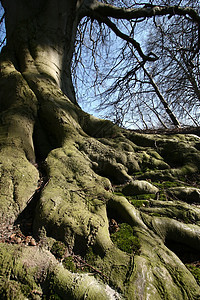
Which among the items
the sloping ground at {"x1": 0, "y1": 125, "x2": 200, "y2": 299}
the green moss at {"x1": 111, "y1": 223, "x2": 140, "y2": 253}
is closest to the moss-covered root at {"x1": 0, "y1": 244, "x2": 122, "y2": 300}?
the sloping ground at {"x1": 0, "y1": 125, "x2": 200, "y2": 299}

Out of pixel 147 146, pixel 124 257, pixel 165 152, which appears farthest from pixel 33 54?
pixel 124 257

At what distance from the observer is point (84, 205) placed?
1.52 m

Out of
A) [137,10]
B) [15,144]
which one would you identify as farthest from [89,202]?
[137,10]

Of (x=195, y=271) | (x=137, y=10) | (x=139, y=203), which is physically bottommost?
(x=195, y=271)

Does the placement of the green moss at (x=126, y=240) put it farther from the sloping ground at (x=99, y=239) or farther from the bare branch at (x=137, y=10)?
the bare branch at (x=137, y=10)

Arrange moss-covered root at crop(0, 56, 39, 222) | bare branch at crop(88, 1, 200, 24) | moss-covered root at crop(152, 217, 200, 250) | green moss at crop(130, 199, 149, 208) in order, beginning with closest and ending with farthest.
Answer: moss-covered root at crop(152, 217, 200, 250), moss-covered root at crop(0, 56, 39, 222), green moss at crop(130, 199, 149, 208), bare branch at crop(88, 1, 200, 24)

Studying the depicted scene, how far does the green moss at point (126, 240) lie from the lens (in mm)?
1215

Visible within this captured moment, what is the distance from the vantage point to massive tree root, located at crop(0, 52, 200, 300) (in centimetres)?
101

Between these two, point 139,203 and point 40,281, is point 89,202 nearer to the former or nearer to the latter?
point 139,203

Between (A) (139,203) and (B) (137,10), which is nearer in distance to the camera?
(A) (139,203)

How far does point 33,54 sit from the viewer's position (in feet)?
12.1

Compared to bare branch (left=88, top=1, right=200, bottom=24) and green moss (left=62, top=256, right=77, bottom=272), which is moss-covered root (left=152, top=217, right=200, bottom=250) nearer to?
green moss (left=62, top=256, right=77, bottom=272)

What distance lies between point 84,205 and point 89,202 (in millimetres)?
63

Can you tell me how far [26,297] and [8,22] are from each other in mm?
5313
